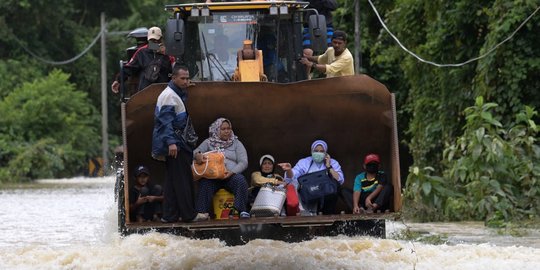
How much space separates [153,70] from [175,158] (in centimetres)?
372

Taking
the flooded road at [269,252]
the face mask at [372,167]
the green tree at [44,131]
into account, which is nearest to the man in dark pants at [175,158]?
the flooded road at [269,252]

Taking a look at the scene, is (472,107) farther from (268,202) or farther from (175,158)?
(175,158)

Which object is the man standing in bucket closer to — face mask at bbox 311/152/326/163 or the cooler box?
face mask at bbox 311/152/326/163

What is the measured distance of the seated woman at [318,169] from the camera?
15328mm

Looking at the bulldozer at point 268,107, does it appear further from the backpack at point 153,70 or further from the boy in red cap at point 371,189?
the backpack at point 153,70

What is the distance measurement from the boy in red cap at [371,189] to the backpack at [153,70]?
3.25 meters

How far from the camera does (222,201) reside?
14.9 m

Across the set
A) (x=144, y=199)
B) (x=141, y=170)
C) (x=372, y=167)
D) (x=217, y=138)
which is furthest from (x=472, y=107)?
(x=144, y=199)

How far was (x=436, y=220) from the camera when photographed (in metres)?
23.8

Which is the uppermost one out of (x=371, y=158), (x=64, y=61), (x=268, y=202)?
(x=64, y=61)

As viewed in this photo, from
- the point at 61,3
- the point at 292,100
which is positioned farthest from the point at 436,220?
the point at 61,3

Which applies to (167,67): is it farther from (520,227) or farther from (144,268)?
(520,227)

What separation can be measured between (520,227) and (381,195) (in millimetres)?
6606

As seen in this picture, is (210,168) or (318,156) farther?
(318,156)
